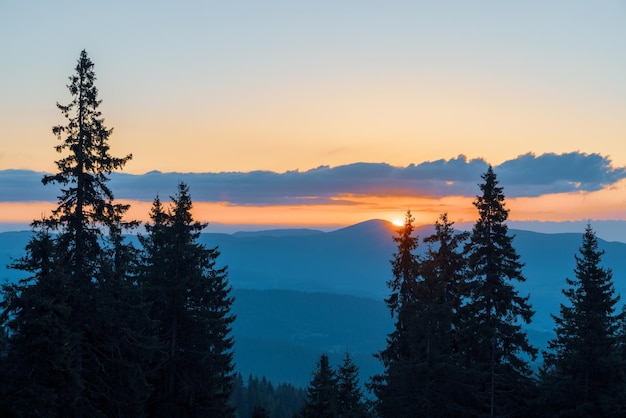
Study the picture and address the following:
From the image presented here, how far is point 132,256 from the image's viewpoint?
2622 centimetres

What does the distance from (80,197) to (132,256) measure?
10.8ft

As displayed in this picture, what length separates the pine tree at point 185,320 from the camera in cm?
3209

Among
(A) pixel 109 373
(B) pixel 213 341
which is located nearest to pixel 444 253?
(B) pixel 213 341

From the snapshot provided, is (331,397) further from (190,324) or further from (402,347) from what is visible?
(190,324)

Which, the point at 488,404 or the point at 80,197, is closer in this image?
the point at 80,197

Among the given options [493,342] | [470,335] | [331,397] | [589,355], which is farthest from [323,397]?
[589,355]

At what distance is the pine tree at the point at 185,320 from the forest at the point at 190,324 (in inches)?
2.9

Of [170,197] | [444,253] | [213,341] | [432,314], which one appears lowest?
[213,341]

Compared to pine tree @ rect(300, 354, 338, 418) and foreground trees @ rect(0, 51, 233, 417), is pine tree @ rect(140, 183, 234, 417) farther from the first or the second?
pine tree @ rect(300, 354, 338, 418)

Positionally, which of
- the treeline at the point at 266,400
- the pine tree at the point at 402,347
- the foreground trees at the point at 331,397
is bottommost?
the treeline at the point at 266,400

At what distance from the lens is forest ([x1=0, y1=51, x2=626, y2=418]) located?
71.9 ft

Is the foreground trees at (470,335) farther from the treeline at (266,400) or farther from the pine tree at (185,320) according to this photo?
the treeline at (266,400)

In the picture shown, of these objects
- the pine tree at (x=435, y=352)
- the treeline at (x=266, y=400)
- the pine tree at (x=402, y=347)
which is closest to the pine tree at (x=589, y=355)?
the pine tree at (x=435, y=352)

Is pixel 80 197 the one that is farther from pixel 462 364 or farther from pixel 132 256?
pixel 462 364
